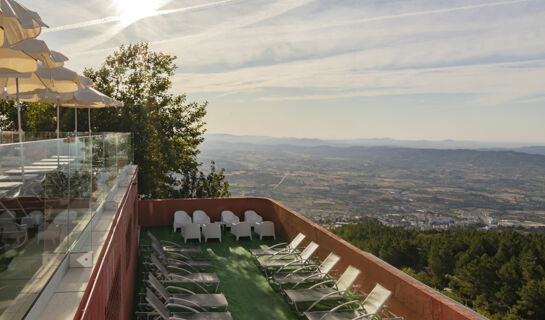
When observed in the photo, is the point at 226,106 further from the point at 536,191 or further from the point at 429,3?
the point at 536,191

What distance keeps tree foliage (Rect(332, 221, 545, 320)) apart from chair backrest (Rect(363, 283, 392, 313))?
2523cm

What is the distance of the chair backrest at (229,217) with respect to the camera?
1436cm

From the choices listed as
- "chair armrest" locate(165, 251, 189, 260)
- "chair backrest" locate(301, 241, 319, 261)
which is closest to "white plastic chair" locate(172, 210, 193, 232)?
"chair armrest" locate(165, 251, 189, 260)

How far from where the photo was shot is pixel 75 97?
28.7 feet

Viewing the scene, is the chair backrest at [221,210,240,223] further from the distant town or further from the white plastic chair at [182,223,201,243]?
the distant town

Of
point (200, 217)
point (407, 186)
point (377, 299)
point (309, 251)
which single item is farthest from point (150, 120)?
point (407, 186)

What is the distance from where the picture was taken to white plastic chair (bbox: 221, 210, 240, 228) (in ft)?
46.7

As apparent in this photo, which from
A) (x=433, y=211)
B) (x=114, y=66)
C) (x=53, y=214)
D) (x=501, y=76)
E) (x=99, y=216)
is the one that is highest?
(x=501, y=76)

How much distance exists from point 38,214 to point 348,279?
675 centimetres

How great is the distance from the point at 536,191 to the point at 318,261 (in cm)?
8983

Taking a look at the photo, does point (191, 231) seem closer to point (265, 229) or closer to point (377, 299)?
point (265, 229)

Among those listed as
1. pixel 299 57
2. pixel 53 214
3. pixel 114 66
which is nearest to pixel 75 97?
pixel 53 214

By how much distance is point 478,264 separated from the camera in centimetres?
3017

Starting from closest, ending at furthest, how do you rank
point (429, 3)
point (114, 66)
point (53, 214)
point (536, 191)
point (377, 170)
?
point (53, 214) < point (114, 66) < point (429, 3) < point (536, 191) < point (377, 170)
